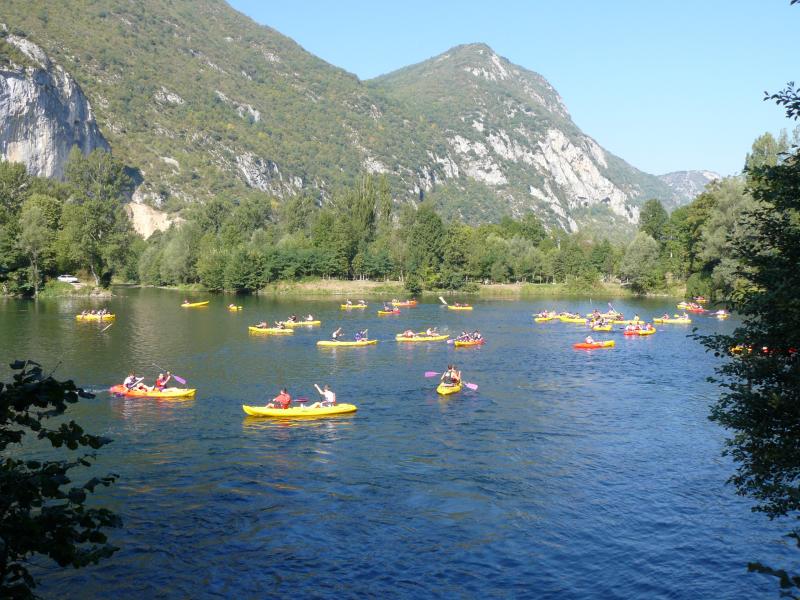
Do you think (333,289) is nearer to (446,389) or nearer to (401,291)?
(401,291)

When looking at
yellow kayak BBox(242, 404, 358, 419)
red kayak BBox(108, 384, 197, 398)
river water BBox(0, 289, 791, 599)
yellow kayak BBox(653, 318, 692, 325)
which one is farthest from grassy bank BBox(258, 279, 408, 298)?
yellow kayak BBox(242, 404, 358, 419)

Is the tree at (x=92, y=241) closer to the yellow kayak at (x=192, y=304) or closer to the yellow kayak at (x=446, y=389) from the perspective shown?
the yellow kayak at (x=192, y=304)

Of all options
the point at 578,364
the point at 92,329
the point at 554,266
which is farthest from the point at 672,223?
the point at 92,329

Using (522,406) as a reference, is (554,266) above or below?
above

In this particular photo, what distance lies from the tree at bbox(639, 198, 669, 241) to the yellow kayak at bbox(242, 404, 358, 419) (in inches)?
4620

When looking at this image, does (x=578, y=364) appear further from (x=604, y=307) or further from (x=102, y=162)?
(x=102, y=162)

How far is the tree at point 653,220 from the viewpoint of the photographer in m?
138

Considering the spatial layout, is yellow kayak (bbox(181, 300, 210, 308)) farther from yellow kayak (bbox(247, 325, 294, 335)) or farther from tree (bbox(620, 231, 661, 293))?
tree (bbox(620, 231, 661, 293))

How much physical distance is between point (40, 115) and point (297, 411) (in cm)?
16315

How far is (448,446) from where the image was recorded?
29172 mm

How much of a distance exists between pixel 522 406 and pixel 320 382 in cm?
1254

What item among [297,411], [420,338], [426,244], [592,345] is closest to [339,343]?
[420,338]

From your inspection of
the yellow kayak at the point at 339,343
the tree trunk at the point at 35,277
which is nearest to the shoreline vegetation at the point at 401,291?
the tree trunk at the point at 35,277

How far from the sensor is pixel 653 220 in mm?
139000
